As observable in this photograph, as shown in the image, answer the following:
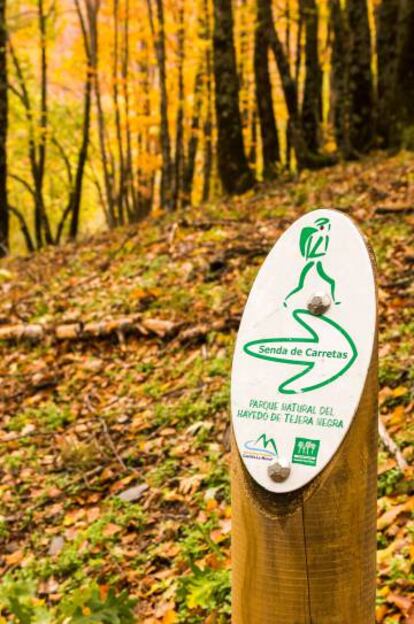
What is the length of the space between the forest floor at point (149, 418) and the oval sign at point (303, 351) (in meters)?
1.49

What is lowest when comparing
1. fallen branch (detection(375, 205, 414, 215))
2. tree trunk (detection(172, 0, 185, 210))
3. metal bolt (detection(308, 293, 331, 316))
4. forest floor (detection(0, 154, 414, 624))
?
forest floor (detection(0, 154, 414, 624))

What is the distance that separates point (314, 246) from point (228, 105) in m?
9.48

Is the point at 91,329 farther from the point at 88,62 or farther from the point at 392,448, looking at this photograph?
the point at 88,62

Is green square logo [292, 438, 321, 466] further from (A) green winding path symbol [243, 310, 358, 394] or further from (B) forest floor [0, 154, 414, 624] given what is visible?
(B) forest floor [0, 154, 414, 624]

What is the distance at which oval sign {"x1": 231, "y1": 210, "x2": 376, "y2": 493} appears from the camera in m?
1.70

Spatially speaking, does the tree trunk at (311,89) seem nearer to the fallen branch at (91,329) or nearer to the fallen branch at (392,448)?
the fallen branch at (91,329)

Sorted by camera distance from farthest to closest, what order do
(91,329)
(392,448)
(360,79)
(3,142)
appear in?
(3,142)
(360,79)
(91,329)
(392,448)

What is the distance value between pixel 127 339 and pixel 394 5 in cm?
844

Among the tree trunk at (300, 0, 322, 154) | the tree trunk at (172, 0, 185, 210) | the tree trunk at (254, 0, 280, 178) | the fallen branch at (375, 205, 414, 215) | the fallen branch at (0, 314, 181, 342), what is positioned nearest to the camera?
the fallen branch at (0, 314, 181, 342)

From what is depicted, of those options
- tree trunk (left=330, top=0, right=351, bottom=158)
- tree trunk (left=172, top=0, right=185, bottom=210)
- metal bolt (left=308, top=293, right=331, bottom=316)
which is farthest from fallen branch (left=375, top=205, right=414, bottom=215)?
tree trunk (left=172, top=0, right=185, bottom=210)

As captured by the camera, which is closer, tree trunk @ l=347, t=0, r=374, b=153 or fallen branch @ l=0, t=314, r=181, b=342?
fallen branch @ l=0, t=314, r=181, b=342

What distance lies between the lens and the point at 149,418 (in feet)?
17.4

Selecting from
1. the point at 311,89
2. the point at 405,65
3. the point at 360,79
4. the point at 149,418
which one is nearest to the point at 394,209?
the point at 149,418

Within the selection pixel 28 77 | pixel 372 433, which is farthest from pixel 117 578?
pixel 28 77
